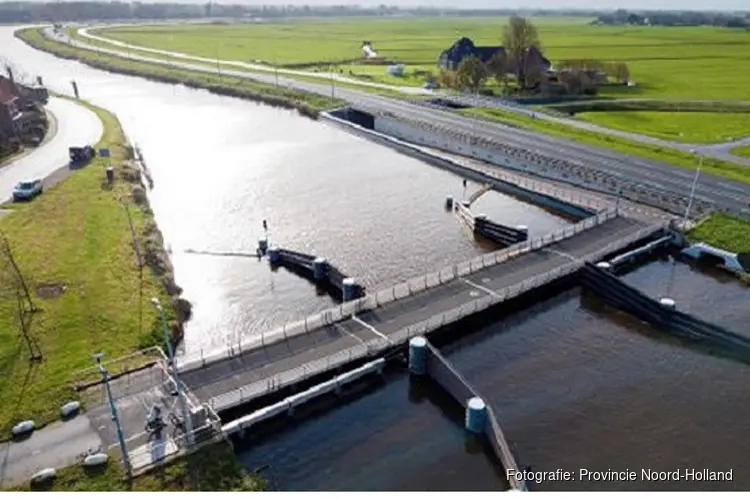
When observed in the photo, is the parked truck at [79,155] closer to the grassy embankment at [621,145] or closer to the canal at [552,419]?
the canal at [552,419]

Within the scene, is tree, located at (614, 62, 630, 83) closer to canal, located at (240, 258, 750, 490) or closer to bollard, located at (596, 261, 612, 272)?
bollard, located at (596, 261, 612, 272)

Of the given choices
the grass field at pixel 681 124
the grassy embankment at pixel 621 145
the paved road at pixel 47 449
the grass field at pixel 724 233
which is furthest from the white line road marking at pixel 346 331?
the grass field at pixel 681 124

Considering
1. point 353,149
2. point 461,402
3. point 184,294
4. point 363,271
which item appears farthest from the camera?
point 353,149

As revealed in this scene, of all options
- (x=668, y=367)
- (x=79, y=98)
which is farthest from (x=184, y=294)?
(x=79, y=98)

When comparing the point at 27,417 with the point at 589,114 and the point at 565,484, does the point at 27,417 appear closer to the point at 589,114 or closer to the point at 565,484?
the point at 565,484

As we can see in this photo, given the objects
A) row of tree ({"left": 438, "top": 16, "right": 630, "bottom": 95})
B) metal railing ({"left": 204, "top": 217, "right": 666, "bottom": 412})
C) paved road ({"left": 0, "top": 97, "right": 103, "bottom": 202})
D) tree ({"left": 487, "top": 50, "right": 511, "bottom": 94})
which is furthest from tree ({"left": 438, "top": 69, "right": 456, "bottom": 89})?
metal railing ({"left": 204, "top": 217, "right": 666, "bottom": 412})
